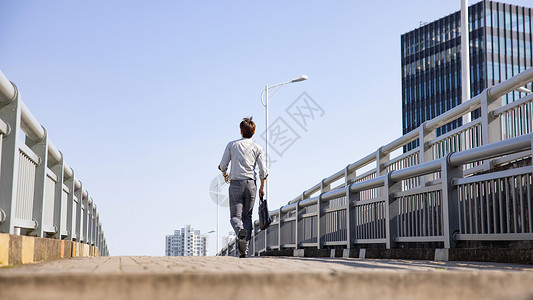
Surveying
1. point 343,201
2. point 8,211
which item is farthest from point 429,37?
point 8,211

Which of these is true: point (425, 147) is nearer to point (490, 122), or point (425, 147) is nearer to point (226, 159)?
point (490, 122)

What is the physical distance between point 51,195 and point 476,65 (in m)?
84.1

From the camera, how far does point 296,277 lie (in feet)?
9.11

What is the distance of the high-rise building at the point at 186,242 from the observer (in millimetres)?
166500

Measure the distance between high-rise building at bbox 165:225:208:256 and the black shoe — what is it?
15377 centimetres

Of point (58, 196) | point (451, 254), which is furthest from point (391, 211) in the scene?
point (58, 196)

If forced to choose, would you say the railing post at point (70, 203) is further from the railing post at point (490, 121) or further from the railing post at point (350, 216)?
the railing post at point (490, 121)

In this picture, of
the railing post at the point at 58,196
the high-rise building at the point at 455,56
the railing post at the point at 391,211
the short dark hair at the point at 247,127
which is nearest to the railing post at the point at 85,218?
the railing post at the point at 58,196

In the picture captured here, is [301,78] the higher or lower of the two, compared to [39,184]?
higher

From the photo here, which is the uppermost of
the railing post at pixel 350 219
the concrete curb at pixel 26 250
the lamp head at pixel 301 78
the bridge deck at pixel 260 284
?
the lamp head at pixel 301 78

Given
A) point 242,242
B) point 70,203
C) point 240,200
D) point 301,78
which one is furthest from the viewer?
point 301,78

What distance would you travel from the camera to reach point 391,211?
27.6ft

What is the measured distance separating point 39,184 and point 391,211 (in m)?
4.25

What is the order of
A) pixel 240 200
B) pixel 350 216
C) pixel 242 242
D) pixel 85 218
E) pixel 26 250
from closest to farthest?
1. pixel 26 250
2. pixel 242 242
3. pixel 240 200
4. pixel 350 216
5. pixel 85 218
